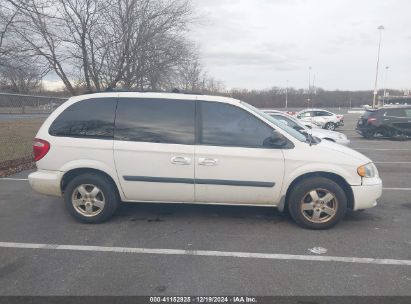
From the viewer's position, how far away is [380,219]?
15.4 ft

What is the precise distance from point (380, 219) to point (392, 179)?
3053 mm

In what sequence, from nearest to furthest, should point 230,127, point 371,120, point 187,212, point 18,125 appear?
point 230,127 → point 187,212 → point 18,125 → point 371,120

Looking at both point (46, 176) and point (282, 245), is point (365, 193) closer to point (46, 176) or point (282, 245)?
point (282, 245)

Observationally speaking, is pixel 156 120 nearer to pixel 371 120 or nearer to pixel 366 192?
pixel 366 192

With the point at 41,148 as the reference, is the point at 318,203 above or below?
below

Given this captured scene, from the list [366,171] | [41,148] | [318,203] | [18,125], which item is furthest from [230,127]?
[18,125]

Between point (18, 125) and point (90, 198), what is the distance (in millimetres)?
6855

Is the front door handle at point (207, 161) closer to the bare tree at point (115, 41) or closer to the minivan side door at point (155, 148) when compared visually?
the minivan side door at point (155, 148)

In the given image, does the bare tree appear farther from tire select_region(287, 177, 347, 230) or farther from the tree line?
tire select_region(287, 177, 347, 230)

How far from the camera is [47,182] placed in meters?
4.45

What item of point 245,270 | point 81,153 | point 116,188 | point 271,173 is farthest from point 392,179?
point 81,153

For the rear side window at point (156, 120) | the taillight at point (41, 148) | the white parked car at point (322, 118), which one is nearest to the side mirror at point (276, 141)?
the rear side window at point (156, 120)

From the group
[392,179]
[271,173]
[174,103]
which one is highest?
[174,103]

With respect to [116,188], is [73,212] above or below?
below
